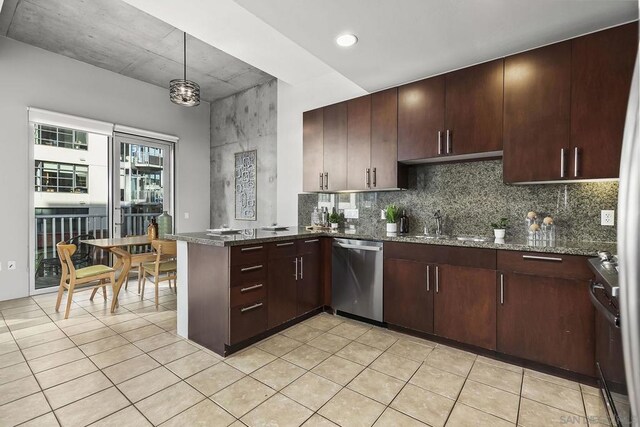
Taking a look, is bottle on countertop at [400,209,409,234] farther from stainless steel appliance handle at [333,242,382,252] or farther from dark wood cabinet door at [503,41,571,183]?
dark wood cabinet door at [503,41,571,183]

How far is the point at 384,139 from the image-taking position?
10.6 feet

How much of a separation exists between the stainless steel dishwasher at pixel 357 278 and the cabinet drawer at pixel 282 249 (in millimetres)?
503

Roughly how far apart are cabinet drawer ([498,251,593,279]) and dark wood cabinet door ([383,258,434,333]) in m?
0.58

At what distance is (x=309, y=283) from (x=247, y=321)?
845mm

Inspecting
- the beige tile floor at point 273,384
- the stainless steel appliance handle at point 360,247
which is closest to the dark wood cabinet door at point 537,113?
the stainless steel appliance handle at point 360,247

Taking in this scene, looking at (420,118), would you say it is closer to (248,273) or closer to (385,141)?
(385,141)

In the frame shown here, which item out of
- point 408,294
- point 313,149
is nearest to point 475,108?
point 408,294

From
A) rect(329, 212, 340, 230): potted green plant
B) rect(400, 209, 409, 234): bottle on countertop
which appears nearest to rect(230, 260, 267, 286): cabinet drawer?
rect(329, 212, 340, 230): potted green plant

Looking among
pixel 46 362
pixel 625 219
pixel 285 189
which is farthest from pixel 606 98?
pixel 46 362

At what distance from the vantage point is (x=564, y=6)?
199 centimetres

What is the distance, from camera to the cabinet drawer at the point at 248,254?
96.3 inches

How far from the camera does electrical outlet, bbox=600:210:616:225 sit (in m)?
2.35

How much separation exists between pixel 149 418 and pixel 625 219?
7.24 ft

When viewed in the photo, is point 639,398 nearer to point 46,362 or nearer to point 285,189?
point 46,362
